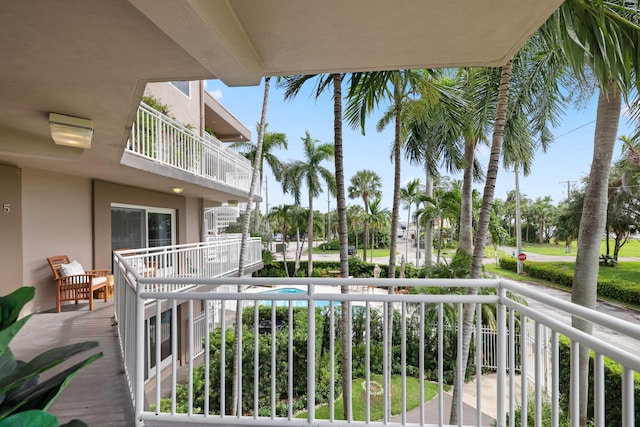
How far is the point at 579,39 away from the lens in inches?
A: 84.5

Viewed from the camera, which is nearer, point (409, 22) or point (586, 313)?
point (586, 313)

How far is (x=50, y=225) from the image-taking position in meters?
5.55

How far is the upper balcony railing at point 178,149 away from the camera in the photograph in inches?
210

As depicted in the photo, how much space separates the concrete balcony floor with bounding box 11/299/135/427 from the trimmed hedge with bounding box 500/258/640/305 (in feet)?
53.9

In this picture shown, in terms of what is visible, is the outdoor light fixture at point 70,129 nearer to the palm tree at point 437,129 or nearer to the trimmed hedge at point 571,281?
the palm tree at point 437,129

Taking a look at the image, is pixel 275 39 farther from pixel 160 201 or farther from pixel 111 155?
pixel 160 201

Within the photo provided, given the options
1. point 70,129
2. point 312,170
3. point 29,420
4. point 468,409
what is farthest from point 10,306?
point 312,170

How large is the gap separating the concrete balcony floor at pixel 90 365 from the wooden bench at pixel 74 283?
0.20m

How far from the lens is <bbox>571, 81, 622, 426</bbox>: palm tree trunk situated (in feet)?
14.5

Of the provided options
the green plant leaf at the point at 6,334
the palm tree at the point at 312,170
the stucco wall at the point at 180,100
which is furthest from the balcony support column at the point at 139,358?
the palm tree at the point at 312,170

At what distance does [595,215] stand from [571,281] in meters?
14.7

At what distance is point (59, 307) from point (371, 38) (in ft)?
20.1

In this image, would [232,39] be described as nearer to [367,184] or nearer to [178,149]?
[178,149]

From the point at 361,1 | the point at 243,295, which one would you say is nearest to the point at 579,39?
the point at 361,1
